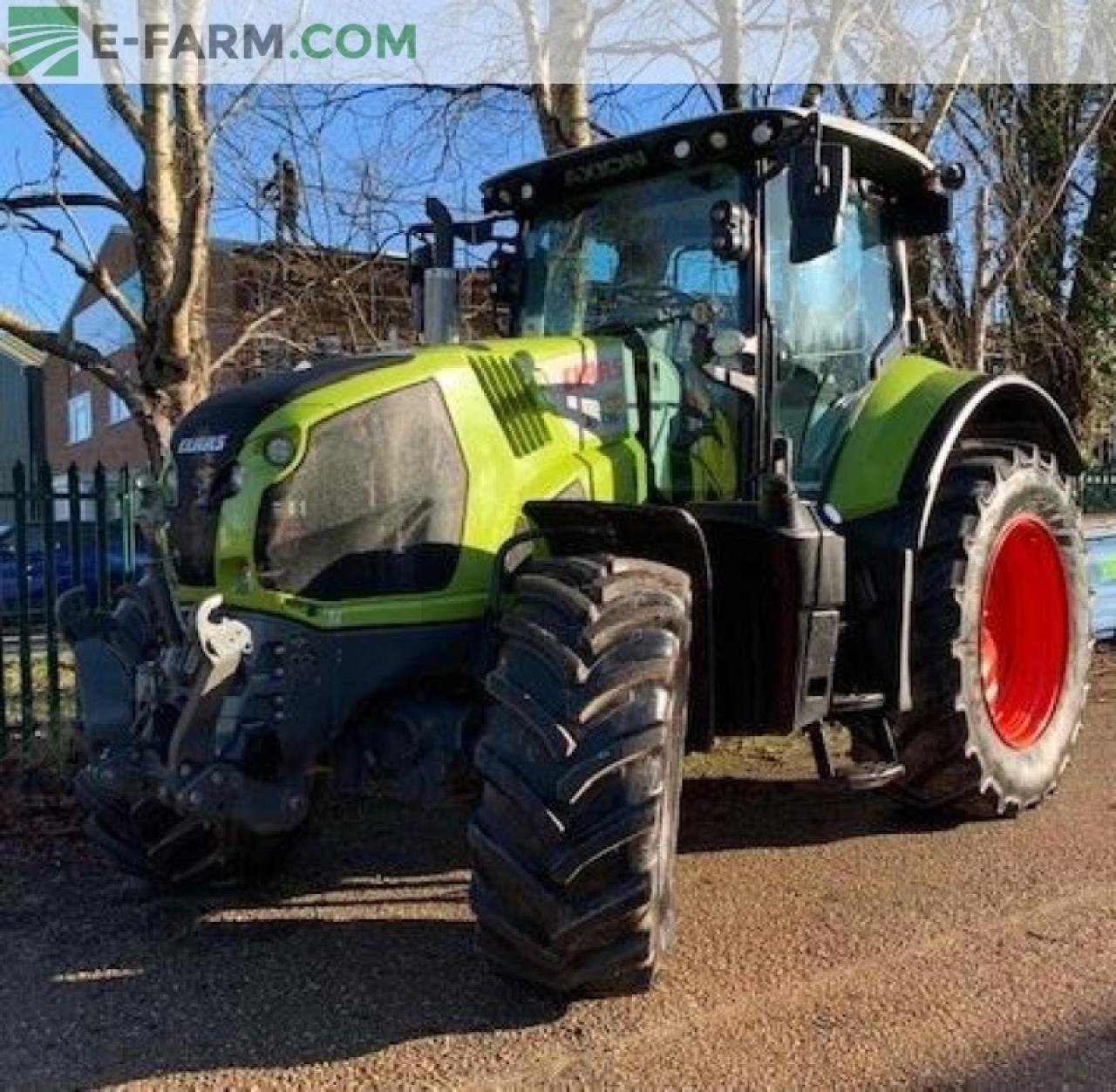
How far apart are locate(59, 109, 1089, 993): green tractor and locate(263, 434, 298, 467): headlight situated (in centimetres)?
1

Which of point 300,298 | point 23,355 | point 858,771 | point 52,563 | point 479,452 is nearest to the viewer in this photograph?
point 479,452

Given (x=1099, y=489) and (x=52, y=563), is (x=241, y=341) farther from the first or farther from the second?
(x=1099, y=489)

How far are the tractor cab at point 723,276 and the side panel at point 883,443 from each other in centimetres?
8

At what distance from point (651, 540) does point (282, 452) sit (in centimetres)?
115

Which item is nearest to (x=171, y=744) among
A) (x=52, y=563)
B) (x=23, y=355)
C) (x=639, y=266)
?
(x=639, y=266)

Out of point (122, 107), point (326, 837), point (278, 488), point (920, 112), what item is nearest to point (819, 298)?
point (278, 488)

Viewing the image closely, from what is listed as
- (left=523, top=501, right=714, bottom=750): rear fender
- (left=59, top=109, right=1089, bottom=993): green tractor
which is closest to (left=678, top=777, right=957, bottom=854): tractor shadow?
(left=59, top=109, right=1089, bottom=993): green tractor

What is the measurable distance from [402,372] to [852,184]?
7.49 ft

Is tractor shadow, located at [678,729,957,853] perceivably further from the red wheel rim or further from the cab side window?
the cab side window

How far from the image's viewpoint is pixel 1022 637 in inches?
236

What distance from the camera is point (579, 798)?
3.46 metres

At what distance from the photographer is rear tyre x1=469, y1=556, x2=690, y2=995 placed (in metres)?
3.46

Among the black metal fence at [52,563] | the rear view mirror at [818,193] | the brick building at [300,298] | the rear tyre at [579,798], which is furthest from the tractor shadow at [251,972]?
the brick building at [300,298]

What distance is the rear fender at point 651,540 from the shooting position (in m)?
4.14
